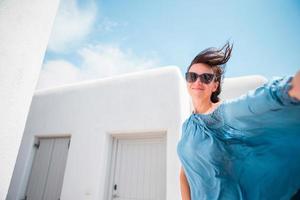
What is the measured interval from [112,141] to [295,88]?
438 centimetres

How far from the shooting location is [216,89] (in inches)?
37.4

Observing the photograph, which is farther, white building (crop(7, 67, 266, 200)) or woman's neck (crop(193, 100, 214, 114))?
white building (crop(7, 67, 266, 200))

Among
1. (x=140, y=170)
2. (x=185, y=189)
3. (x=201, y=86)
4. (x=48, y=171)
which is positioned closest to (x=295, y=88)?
(x=201, y=86)

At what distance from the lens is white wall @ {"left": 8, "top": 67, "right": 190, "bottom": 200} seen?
3.97 metres

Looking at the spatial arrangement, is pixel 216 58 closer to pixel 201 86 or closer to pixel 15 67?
pixel 201 86

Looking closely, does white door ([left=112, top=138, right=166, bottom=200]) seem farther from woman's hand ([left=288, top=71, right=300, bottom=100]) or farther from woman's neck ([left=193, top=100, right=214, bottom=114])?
woman's hand ([left=288, top=71, right=300, bottom=100])

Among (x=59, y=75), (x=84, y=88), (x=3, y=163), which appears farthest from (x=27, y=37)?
(x=59, y=75)

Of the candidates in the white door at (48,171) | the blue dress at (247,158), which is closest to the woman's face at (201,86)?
the blue dress at (247,158)

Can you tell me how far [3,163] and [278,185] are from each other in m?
0.98

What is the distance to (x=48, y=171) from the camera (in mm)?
4875

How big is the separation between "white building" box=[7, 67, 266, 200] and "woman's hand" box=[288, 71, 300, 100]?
339 cm

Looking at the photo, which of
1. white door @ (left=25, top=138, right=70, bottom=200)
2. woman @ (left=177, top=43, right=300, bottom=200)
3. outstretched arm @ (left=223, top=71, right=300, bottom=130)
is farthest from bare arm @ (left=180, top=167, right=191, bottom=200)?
white door @ (left=25, top=138, right=70, bottom=200)

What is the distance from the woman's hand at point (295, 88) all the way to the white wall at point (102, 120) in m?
3.39

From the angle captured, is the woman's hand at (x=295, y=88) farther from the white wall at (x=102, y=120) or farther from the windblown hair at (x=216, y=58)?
the white wall at (x=102, y=120)
